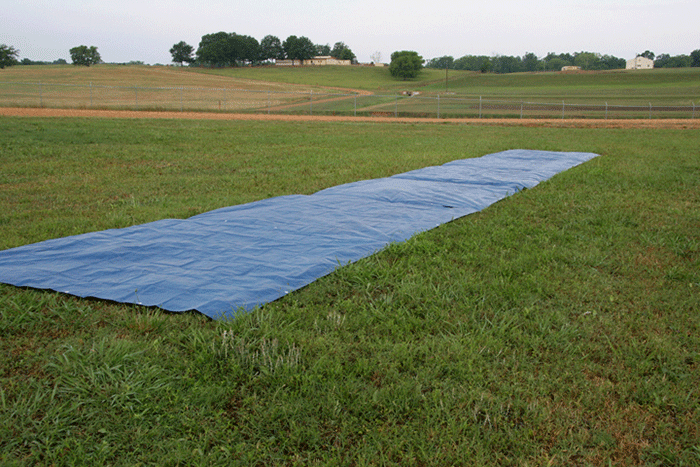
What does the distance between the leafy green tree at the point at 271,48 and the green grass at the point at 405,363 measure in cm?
10681

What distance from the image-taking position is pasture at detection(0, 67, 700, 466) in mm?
1872

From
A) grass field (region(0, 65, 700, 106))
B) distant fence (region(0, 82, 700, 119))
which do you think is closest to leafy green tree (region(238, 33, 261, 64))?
grass field (region(0, 65, 700, 106))

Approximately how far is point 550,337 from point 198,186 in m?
5.59

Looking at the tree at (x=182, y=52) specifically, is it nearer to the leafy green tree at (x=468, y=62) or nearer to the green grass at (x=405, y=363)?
the leafy green tree at (x=468, y=62)

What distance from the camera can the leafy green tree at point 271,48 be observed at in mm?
102875

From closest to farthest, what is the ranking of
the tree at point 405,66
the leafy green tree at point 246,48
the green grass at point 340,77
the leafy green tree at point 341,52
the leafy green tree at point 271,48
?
1. the green grass at point 340,77
2. the tree at point 405,66
3. the leafy green tree at point 246,48
4. the leafy green tree at point 271,48
5. the leafy green tree at point 341,52

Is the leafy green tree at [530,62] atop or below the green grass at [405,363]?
atop

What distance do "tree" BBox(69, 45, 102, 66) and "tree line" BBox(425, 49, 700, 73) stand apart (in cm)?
6459

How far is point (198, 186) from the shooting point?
22.7 ft

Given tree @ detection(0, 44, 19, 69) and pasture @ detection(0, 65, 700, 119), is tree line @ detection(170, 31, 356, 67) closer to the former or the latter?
pasture @ detection(0, 65, 700, 119)

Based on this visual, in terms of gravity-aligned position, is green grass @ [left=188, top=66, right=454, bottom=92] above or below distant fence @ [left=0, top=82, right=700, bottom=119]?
above

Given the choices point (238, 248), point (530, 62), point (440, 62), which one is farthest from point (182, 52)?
point (238, 248)

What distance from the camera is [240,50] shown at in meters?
92.5

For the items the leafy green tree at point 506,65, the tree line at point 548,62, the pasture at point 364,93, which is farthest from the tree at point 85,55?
the leafy green tree at point 506,65
